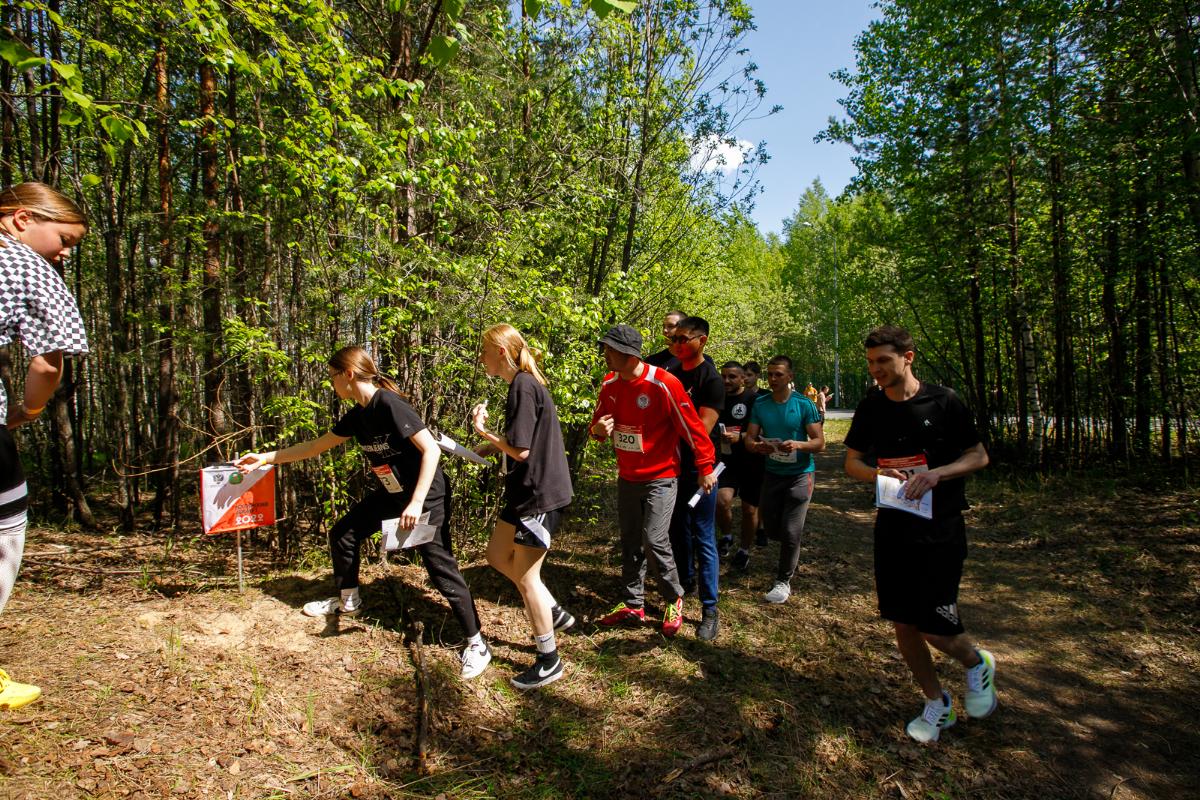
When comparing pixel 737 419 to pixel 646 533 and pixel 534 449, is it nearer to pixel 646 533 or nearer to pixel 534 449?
pixel 646 533

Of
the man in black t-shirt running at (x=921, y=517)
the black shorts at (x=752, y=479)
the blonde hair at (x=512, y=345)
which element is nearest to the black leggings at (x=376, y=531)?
the blonde hair at (x=512, y=345)

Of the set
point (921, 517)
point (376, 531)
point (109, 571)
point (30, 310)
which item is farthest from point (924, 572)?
point (109, 571)

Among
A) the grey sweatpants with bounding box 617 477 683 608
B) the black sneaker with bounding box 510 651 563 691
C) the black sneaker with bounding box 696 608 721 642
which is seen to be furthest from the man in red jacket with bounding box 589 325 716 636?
the black sneaker with bounding box 510 651 563 691

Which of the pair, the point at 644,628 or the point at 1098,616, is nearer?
the point at 644,628

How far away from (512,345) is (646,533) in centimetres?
155

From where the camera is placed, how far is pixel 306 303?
460cm

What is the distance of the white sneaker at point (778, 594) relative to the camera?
474cm

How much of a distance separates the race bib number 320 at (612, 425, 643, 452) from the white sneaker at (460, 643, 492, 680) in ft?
5.13

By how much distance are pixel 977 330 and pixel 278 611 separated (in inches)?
467

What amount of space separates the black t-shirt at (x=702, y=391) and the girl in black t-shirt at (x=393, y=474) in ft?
5.78

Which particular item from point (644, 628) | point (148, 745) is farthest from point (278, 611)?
point (644, 628)

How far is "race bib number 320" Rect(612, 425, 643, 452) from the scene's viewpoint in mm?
3865

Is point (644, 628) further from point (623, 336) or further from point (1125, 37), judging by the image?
point (1125, 37)

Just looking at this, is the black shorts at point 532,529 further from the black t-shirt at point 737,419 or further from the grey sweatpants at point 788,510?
the black t-shirt at point 737,419
